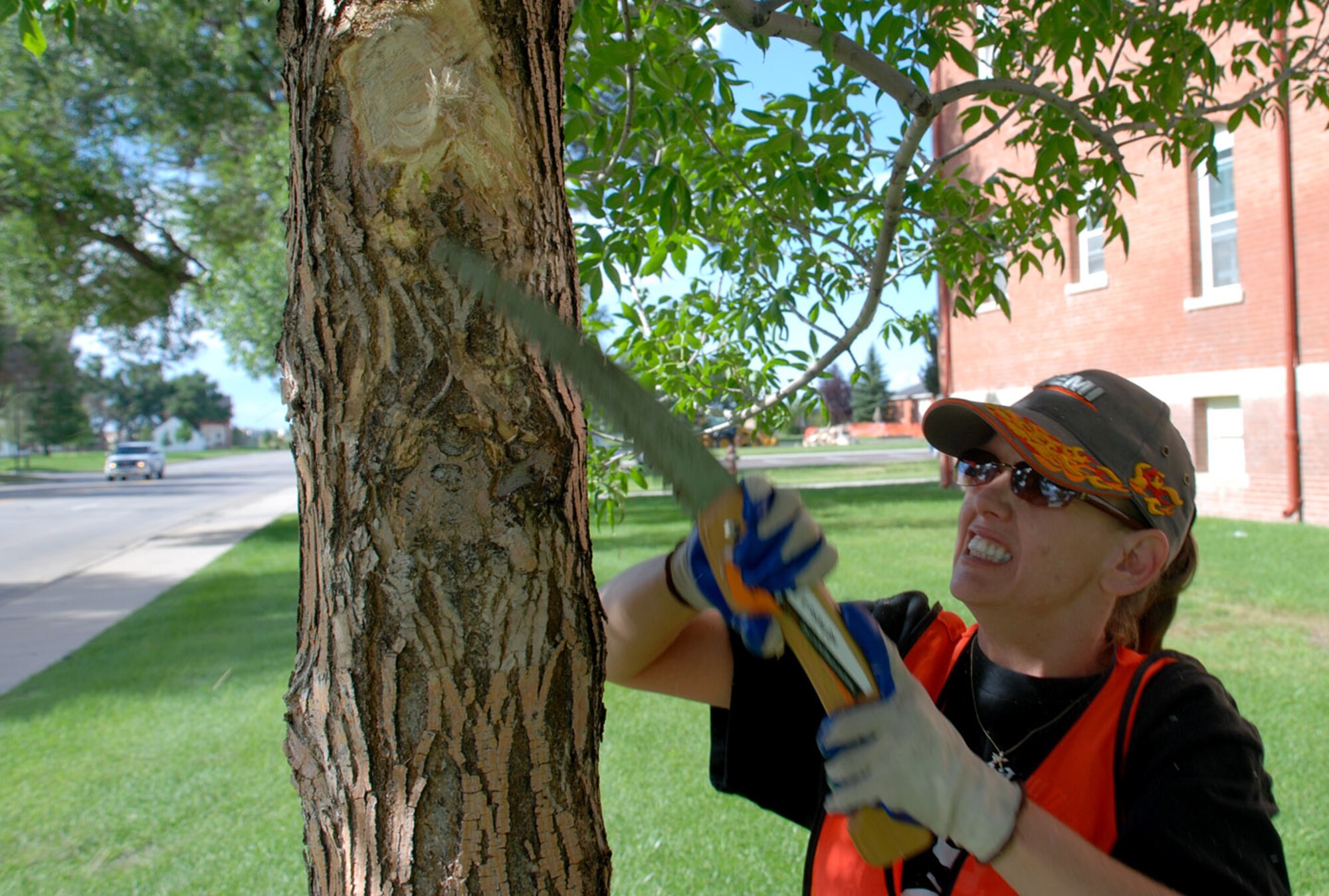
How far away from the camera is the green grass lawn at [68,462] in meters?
49.2

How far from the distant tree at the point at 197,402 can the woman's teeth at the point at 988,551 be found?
63.7m

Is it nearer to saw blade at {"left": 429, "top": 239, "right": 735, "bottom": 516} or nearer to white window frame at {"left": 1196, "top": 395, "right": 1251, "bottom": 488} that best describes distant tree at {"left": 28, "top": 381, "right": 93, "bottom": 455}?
white window frame at {"left": 1196, "top": 395, "right": 1251, "bottom": 488}

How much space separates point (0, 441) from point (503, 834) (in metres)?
60.3

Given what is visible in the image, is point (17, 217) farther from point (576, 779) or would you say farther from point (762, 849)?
point (576, 779)

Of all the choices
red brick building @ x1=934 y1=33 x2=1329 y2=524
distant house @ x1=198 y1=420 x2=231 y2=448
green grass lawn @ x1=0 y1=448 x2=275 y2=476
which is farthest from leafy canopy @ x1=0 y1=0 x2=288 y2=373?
distant house @ x1=198 y1=420 x2=231 y2=448

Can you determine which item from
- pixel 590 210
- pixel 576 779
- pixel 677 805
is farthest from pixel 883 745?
pixel 677 805

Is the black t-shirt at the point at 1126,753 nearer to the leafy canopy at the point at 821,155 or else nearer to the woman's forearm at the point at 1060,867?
the woman's forearm at the point at 1060,867

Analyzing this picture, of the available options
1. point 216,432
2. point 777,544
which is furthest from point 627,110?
point 216,432

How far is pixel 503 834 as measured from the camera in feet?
4.55

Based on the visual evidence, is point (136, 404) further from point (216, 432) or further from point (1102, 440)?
point (1102, 440)

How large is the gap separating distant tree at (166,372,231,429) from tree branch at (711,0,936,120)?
62.7m

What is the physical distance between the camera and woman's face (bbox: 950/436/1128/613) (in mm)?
1655

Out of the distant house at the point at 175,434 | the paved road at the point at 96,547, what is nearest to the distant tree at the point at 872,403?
the paved road at the point at 96,547

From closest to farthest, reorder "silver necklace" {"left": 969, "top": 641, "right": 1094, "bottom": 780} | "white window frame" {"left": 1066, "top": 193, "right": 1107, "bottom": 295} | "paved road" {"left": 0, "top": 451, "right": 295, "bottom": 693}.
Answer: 1. "silver necklace" {"left": 969, "top": 641, "right": 1094, "bottom": 780}
2. "paved road" {"left": 0, "top": 451, "right": 295, "bottom": 693}
3. "white window frame" {"left": 1066, "top": 193, "right": 1107, "bottom": 295}
